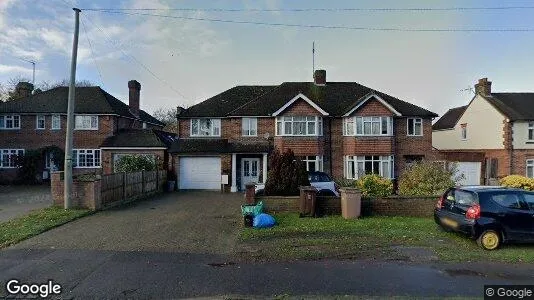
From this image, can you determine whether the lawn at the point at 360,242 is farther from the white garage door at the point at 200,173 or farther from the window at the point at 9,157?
the window at the point at 9,157

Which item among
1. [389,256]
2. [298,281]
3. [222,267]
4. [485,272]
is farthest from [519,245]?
[222,267]

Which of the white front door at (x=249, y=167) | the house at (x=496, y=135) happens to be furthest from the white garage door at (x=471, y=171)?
the white front door at (x=249, y=167)

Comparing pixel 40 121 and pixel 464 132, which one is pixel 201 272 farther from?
pixel 464 132

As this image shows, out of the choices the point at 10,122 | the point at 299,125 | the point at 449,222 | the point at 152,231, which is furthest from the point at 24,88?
Answer: the point at 449,222

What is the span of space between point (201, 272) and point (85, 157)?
24.5 m

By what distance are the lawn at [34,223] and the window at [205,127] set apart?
12516mm

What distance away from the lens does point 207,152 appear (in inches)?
996

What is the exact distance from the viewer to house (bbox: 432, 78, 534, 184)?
27266 mm

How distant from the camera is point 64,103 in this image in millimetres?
29984

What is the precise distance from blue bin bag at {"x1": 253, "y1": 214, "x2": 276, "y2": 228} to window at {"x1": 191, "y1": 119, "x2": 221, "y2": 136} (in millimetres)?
15500

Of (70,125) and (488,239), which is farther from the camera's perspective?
(70,125)

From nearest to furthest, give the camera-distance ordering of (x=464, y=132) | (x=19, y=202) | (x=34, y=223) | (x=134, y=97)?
(x=34, y=223), (x=19, y=202), (x=134, y=97), (x=464, y=132)

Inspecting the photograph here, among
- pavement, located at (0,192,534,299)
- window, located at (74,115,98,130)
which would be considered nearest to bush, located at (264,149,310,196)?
pavement, located at (0,192,534,299)

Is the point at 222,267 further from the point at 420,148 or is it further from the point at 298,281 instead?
the point at 420,148
